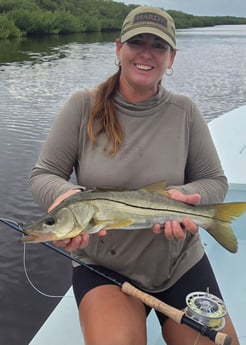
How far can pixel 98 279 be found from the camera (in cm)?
230

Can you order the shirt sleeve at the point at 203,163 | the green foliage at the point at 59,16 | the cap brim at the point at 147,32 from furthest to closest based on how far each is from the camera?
the green foliage at the point at 59,16
the shirt sleeve at the point at 203,163
the cap brim at the point at 147,32

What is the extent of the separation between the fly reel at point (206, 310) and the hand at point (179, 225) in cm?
30

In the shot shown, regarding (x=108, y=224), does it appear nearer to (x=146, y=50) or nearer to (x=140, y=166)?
(x=140, y=166)

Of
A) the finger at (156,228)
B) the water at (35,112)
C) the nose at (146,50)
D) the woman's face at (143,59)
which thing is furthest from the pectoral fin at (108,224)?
the water at (35,112)

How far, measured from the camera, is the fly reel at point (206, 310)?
211 cm

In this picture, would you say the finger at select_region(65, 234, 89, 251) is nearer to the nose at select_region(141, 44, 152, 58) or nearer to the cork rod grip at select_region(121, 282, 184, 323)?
the cork rod grip at select_region(121, 282, 184, 323)

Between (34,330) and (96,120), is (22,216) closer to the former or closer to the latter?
(34,330)

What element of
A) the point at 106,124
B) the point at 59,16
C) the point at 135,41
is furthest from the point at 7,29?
the point at 106,124

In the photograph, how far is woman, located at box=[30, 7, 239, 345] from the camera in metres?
2.35

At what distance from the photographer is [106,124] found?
2.41m

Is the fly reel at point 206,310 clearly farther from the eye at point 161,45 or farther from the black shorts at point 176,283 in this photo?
the eye at point 161,45

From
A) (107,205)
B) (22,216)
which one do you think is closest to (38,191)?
(107,205)

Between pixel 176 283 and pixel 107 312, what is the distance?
1.55 ft

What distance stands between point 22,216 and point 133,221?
193 inches
